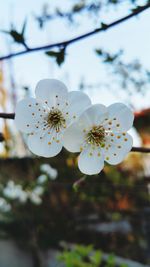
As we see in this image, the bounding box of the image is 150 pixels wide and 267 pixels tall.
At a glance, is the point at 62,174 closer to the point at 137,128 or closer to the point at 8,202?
the point at 8,202

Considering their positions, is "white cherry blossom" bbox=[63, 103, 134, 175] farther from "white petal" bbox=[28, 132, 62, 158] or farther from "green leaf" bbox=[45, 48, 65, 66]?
"green leaf" bbox=[45, 48, 65, 66]

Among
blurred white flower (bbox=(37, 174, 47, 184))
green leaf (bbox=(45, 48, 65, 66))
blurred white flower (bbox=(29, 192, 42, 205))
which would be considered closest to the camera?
green leaf (bbox=(45, 48, 65, 66))

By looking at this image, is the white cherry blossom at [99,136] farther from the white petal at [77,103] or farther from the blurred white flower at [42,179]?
the blurred white flower at [42,179]

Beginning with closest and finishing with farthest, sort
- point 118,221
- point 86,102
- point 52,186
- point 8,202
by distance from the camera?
point 86,102 → point 118,221 → point 8,202 → point 52,186

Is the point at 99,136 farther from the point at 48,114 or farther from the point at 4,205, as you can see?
the point at 4,205

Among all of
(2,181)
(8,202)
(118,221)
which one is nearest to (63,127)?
(118,221)

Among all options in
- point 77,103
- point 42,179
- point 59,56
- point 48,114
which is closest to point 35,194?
point 42,179

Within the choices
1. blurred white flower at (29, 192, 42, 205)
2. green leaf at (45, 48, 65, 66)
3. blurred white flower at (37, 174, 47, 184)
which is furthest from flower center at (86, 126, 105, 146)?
blurred white flower at (29, 192, 42, 205)
